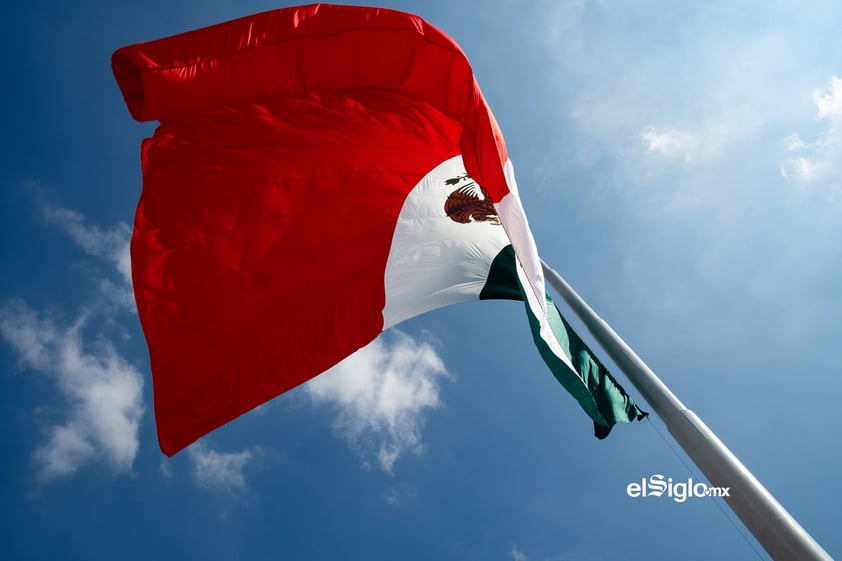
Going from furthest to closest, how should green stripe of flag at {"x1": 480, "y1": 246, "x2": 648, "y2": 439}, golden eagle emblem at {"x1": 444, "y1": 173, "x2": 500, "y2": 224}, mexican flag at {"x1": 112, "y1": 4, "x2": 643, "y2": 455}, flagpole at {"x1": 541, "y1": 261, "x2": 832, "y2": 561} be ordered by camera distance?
golden eagle emblem at {"x1": 444, "y1": 173, "x2": 500, "y2": 224} → mexican flag at {"x1": 112, "y1": 4, "x2": 643, "y2": 455} → green stripe of flag at {"x1": 480, "y1": 246, "x2": 648, "y2": 439} → flagpole at {"x1": 541, "y1": 261, "x2": 832, "y2": 561}

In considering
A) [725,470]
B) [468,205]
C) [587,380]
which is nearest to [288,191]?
[468,205]

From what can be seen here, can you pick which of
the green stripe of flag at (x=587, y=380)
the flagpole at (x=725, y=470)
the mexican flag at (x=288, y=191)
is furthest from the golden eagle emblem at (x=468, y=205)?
the flagpole at (x=725, y=470)

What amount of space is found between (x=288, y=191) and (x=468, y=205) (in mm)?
2454

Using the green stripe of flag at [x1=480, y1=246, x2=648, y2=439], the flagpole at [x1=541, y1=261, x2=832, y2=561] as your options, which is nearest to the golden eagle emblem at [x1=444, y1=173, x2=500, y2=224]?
the green stripe of flag at [x1=480, y1=246, x2=648, y2=439]

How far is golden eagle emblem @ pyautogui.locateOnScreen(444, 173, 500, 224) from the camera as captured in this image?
6.57 metres

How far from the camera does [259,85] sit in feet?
16.9

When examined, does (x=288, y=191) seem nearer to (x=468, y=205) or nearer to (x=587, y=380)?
(x=468, y=205)

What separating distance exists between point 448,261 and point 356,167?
179 centimetres

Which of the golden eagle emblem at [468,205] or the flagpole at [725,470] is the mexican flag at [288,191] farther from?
the flagpole at [725,470]

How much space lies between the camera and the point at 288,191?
226 inches

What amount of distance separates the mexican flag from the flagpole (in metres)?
0.56

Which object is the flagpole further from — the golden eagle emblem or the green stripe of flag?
the golden eagle emblem

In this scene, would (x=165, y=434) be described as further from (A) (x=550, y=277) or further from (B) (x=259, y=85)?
(A) (x=550, y=277)

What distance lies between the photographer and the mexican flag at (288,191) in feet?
15.9
